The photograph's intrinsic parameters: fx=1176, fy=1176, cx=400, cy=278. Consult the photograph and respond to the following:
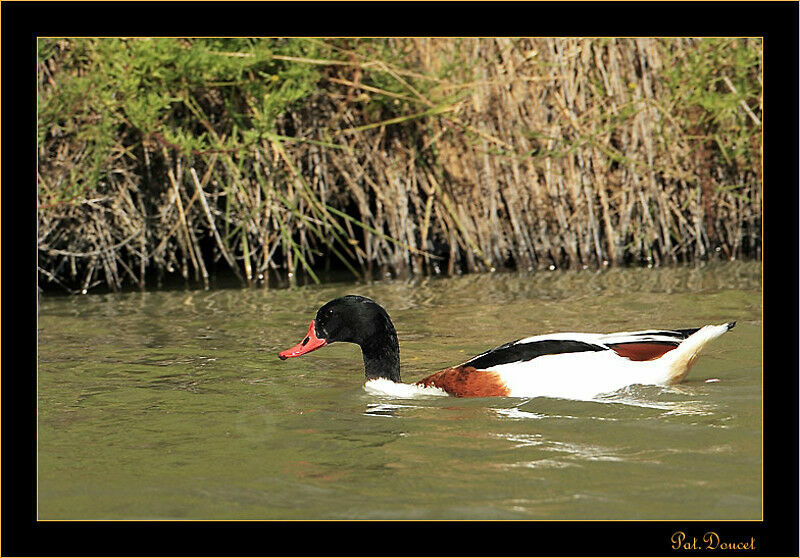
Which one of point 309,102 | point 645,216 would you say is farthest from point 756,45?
point 309,102

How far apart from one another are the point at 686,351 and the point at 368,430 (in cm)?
187

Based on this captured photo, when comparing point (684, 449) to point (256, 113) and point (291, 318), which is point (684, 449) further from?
point (256, 113)

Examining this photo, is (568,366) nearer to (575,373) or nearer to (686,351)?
(575,373)

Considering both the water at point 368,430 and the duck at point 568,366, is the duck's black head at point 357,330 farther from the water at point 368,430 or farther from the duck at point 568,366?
the water at point 368,430

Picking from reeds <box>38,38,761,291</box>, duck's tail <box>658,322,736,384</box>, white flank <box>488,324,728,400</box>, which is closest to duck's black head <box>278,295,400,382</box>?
white flank <box>488,324,728,400</box>

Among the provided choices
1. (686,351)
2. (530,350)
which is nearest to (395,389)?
(530,350)

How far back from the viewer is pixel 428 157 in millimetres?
11969

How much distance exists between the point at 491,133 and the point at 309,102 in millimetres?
1844

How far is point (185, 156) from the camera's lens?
1107 cm

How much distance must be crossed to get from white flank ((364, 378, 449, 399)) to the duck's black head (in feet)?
0.21

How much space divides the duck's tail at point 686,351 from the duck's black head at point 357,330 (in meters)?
1.50

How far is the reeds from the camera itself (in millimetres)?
10844

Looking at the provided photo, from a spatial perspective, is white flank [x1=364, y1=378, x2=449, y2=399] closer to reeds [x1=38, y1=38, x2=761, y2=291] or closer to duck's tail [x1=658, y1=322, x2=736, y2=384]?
duck's tail [x1=658, y1=322, x2=736, y2=384]

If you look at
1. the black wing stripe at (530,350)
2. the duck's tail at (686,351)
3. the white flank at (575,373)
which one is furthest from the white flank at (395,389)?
the duck's tail at (686,351)
